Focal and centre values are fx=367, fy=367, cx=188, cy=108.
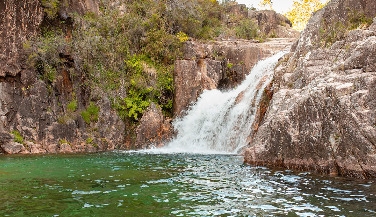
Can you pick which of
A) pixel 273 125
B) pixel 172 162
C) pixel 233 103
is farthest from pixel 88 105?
pixel 273 125

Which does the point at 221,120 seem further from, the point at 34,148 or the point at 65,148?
the point at 34,148

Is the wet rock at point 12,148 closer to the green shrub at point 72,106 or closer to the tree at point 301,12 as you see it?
the green shrub at point 72,106

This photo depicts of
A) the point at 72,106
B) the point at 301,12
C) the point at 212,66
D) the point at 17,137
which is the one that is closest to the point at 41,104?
the point at 72,106

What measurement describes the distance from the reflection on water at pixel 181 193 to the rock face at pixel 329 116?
2.41 ft

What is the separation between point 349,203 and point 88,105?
20.2 metres

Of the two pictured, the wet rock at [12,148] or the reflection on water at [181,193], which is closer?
the reflection on water at [181,193]

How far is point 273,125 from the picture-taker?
43.2 ft

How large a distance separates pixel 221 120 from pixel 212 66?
5896 millimetres

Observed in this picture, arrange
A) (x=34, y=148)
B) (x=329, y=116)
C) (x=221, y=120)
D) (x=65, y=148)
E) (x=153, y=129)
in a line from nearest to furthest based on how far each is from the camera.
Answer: (x=329, y=116)
(x=34, y=148)
(x=65, y=148)
(x=221, y=120)
(x=153, y=129)

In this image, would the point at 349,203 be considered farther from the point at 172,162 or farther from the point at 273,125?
the point at 172,162

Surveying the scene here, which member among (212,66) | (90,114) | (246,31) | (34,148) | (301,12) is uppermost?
(301,12)

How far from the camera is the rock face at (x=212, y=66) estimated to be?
2605cm

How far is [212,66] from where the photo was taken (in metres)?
27.2

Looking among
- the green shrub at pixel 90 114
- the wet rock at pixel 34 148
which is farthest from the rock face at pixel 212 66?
the wet rock at pixel 34 148
